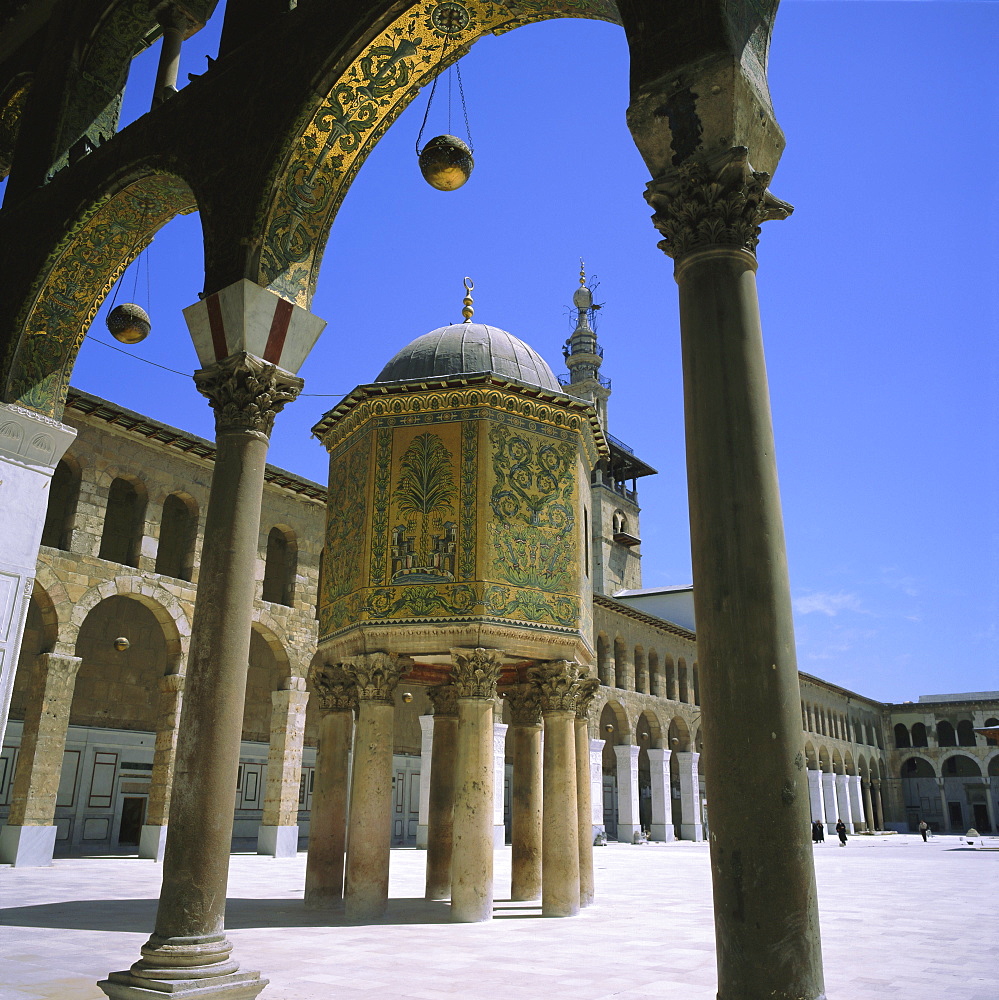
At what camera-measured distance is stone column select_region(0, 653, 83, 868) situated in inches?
563

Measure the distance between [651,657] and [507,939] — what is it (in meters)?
24.3

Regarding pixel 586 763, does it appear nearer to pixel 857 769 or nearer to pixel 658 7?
pixel 658 7

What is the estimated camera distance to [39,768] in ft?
47.9

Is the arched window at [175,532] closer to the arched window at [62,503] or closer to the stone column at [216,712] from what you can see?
the arched window at [62,503]

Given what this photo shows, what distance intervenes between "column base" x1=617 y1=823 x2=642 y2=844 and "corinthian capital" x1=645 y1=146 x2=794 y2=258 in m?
27.9

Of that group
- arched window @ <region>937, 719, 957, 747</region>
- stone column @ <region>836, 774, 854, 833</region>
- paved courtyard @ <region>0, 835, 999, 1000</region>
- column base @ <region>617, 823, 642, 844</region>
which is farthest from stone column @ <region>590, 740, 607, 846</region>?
arched window @ <region>937, 719, 957, 747</region>

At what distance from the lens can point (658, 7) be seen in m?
4.23

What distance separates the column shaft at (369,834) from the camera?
342 inches

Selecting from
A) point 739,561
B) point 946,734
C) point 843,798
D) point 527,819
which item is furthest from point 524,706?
point 946,734

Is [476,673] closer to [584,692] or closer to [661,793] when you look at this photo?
[584,692]

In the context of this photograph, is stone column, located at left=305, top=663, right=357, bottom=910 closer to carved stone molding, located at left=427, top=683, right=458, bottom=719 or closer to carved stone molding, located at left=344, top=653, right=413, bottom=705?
carved stone molding, located at left=344, top=653, right=413, bottom=705

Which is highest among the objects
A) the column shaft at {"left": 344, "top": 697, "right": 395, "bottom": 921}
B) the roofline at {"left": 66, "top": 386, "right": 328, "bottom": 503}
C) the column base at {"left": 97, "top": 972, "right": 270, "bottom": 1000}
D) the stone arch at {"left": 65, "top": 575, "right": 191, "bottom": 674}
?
the roofline at {"left": 66, "top": 386, "right": 328, "bottom": 503}

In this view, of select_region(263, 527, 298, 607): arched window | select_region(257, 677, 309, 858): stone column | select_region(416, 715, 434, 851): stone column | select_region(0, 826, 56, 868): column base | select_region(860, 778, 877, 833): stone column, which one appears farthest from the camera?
select_region(860, 778, 877, 833): stone column

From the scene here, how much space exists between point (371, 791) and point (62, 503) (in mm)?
12627
